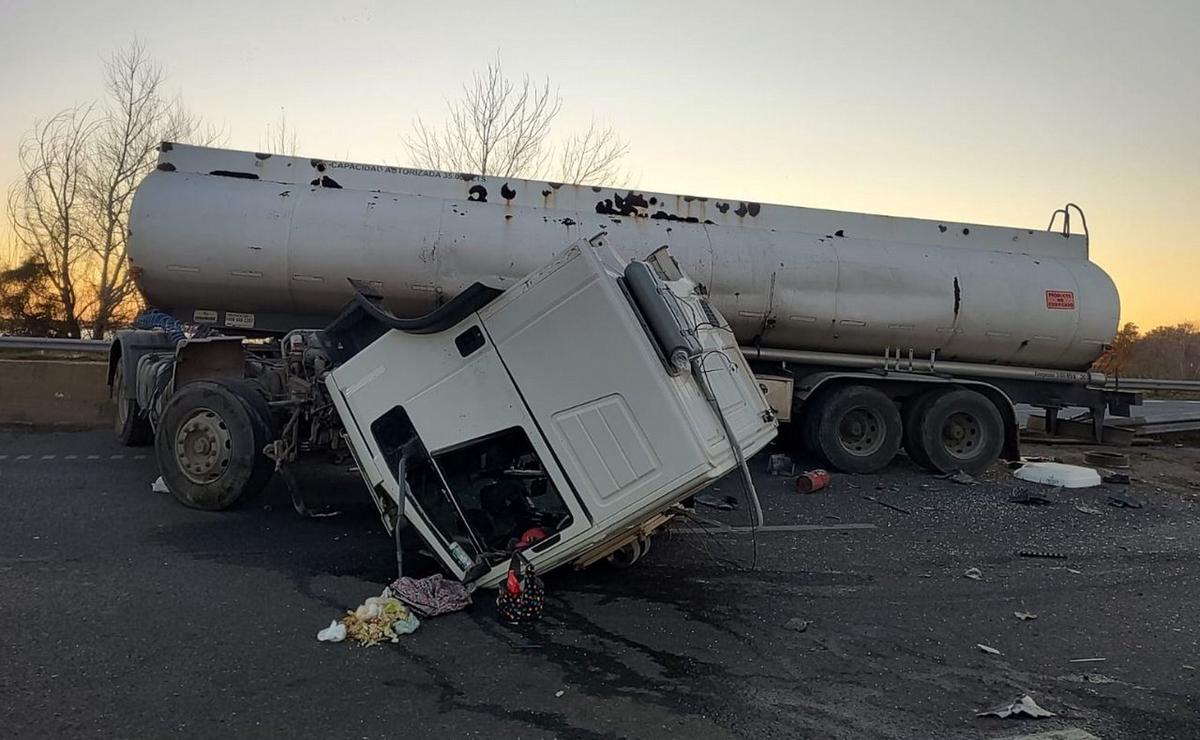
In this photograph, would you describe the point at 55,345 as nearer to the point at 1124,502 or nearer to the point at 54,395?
the point at 54,395

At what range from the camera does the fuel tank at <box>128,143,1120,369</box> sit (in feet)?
29.6

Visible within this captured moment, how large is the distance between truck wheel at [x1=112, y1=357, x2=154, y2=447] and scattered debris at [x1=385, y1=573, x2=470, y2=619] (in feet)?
18.9

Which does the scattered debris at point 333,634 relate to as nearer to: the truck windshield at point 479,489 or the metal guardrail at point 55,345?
the truck windshield at point 479,489

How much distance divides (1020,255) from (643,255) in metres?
5.24

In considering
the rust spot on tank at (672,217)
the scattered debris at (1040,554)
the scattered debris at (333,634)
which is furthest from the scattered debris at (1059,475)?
the scattered debris at (333,634)

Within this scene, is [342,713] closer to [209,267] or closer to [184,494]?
[184,494]

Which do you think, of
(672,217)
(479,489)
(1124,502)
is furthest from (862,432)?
(479,489)

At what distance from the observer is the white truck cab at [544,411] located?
420 cm

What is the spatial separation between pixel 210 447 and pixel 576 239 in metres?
4.36

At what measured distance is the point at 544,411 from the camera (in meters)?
4.41

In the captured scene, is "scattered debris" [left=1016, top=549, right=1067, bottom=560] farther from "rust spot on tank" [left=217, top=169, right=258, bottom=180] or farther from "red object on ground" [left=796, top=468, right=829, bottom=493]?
"rust spot on tank" [left=217, top=169, right=258, bottom=180]

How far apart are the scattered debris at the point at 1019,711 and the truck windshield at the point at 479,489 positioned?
225 cm

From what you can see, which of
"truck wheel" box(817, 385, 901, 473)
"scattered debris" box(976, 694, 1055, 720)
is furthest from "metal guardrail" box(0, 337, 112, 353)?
"scattered debris" box(976, 694, 1055, 720)

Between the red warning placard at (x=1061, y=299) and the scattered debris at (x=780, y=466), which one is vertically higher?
the red warning placard at (x=1061, y=299)
